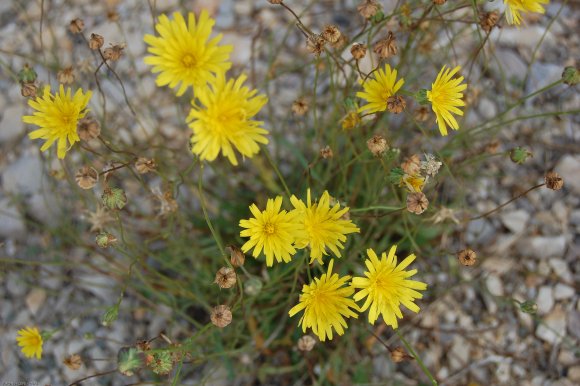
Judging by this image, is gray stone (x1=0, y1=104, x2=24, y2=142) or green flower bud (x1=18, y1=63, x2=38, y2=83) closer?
green flower bud (x1=18, y1=63, x2=38, y2=83)

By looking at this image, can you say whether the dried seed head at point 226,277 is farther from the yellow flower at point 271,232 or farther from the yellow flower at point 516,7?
the yellow flower at point 516,7

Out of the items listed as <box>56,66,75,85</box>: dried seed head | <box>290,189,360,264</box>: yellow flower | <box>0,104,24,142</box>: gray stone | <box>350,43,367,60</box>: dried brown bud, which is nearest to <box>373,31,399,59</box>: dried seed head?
<box>350,43,367,60</box>: dried brown bud

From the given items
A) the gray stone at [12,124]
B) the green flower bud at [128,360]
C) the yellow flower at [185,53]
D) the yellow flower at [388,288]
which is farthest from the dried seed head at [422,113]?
the gray stone at [12,124]

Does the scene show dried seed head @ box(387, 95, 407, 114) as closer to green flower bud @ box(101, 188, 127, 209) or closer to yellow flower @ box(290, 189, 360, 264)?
yellow flower @ box(290, 189, 360, 264)

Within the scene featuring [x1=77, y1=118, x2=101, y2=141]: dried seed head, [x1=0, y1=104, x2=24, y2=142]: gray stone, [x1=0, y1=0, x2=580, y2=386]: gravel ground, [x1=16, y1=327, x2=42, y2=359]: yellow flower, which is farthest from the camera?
[x1=0, y1=104, x2=24, y2=142]: gray stone

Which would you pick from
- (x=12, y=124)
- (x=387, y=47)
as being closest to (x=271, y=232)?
(x=387, y=47)

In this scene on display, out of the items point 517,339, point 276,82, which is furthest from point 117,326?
point 517,339

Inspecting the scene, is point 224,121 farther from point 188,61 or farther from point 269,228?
point 269,228
